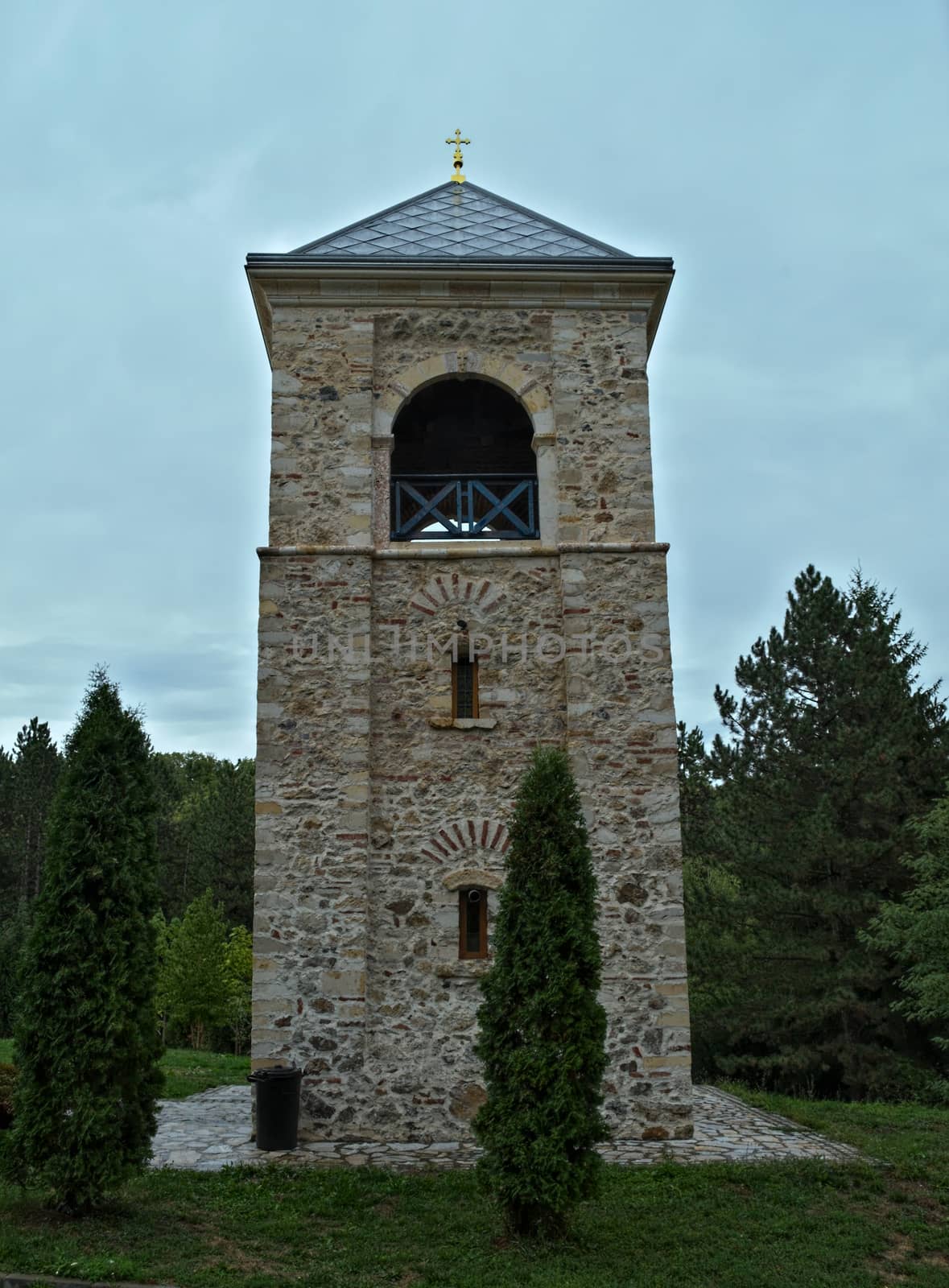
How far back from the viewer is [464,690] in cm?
908

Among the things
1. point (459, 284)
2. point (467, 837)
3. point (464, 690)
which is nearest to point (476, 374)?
point (459, 284)

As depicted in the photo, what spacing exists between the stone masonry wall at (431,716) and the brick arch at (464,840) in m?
0.02

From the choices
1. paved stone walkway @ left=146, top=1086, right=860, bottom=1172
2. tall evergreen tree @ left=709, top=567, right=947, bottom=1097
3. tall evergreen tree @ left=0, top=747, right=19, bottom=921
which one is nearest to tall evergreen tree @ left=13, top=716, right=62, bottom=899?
tall evergreen tree @ left=0, top=747, right=19, bottom=921

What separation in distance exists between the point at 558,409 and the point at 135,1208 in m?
7.02

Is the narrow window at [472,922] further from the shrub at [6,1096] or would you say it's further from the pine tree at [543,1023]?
the shrub at [6,1096]

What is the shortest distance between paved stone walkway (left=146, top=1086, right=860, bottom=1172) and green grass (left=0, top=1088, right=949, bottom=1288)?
35cm

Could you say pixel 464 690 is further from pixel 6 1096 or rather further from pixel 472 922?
pixel 6 1096

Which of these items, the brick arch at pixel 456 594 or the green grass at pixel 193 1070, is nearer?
the brick arch at pixel 456 594

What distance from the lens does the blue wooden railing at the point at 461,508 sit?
31.1ft

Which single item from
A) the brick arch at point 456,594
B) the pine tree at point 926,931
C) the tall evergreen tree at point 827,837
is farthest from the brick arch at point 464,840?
the tall evergreen tree at point 827,837

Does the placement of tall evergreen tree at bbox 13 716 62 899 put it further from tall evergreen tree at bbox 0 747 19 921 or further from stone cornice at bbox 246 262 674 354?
stone cornice at bbox 246 262 674 354

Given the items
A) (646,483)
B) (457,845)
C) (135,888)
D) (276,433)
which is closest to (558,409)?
(646,483)

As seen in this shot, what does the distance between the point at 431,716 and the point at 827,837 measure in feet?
30.2

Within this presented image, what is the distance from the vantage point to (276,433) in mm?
9398
